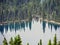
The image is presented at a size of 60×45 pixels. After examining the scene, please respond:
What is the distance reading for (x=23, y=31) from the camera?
12.7 feet

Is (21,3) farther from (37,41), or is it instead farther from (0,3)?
(37,41)

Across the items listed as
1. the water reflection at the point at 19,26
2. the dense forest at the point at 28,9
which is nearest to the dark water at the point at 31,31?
the water reflection at the point at 19,26

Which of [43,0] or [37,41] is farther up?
[43,0]

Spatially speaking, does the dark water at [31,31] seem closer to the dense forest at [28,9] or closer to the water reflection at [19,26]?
the water reflection at [19,26]

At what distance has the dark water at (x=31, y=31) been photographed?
3805 mm

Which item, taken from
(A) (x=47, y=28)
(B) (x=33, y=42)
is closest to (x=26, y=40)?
(B) (x=33, y=42)

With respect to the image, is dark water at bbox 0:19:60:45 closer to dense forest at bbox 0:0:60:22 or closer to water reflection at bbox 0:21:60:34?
water reflection at bbox 0:21:60:34

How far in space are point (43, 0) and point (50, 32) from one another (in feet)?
1.84

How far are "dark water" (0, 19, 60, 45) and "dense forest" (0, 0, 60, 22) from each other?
0.11 m

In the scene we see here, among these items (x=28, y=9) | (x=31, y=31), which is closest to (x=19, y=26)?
(x=31, y=31)

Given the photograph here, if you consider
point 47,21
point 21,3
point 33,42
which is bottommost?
point 33,42

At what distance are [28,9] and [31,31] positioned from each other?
381mm

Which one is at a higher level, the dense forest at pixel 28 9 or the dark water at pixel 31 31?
the dense forest at pixel 28 9

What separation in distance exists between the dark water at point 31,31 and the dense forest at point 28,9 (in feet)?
0.37
